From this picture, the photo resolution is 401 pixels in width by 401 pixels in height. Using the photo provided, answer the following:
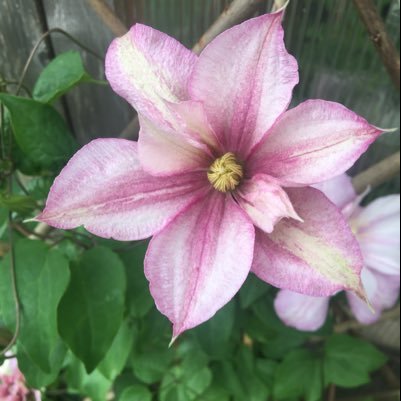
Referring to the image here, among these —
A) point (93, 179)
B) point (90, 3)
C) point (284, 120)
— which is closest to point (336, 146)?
point (284, 120)

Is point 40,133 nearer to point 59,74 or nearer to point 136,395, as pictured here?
point 59,74

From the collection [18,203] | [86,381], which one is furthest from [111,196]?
[86,381]

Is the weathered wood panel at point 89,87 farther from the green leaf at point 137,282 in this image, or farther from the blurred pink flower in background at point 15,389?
the blurred pink flower in background at point 15,389

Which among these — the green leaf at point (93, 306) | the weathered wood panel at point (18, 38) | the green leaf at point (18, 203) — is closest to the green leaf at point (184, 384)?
the green leaf at point (93, 306)

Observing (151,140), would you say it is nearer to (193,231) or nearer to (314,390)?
(193,231)

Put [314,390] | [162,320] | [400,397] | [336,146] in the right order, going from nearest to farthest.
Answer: [336,146]
[162,320]
[314,390]
[400,397]

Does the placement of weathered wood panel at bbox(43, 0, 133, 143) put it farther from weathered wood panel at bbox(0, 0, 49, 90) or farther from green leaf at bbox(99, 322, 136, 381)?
green leaf at bbox(99, 322, 136, 381)

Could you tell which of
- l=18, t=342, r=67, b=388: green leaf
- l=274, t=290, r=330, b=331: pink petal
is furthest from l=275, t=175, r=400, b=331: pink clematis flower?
l=18, t=342, r=67, b=388: green leaf
